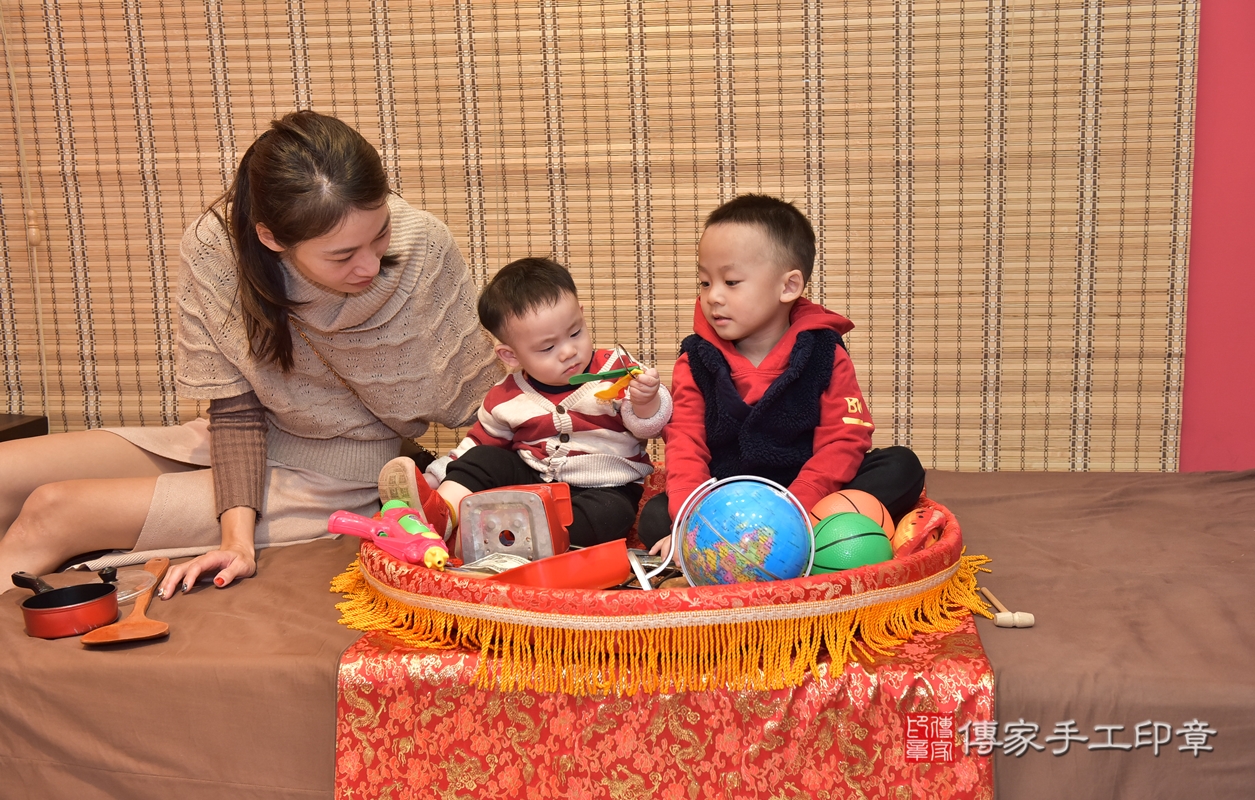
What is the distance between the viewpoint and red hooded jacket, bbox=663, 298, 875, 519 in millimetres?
1772

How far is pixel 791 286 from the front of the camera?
188cm

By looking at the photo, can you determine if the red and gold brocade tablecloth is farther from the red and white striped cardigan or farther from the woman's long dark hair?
the woman's long dark hair

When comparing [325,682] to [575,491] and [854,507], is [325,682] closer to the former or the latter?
[575,491]

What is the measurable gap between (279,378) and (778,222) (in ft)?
3.52

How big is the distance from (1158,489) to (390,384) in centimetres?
174

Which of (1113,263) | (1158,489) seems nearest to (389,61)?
(1113,263)

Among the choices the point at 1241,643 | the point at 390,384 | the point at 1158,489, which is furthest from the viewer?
the point at 1158,489

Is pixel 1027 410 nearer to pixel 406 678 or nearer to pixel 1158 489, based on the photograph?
pixel 1158 489

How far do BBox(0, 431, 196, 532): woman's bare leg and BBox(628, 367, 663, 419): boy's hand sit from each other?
109cm

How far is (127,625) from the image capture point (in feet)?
5.05

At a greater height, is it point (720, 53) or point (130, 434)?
point (720, 53)

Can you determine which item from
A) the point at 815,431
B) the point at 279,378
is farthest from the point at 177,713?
the point at 815,431

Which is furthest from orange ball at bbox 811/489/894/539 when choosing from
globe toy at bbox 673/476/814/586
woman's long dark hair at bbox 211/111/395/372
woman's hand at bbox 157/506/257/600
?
woman's hand at bbox 157/506/257/600

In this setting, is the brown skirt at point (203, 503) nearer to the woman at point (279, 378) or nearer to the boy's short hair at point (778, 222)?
the woman at point (279, 378)
